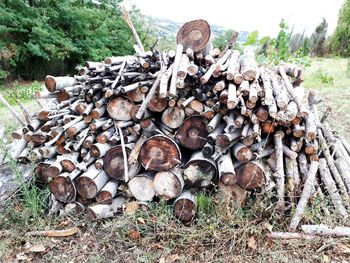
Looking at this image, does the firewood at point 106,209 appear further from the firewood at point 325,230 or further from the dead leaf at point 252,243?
the firewood at point 325,230

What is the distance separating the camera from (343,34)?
1286 centimetres

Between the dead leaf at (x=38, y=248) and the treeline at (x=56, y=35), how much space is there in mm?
8269

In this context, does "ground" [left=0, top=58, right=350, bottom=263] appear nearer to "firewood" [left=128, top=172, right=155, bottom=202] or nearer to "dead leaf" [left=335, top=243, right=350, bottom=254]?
"dead leaf" [left=335, top=243, right=350, bottom=254]

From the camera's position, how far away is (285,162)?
3000 millimetres

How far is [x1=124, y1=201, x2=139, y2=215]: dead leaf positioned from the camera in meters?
2.95

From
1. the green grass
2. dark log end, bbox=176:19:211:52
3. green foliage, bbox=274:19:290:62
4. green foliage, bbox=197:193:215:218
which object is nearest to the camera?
green foliage, bbox=197:193:215:218

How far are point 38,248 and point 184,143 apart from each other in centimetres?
152

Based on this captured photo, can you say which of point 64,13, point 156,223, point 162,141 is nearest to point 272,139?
point 162,141

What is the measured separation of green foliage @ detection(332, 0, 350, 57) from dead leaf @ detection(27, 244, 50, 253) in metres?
13.5

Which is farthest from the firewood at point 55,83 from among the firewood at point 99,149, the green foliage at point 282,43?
the green foliage at point 282,43

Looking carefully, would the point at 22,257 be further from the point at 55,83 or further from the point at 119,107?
the point at 55,83

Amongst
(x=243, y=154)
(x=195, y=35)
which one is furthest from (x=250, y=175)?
(x=195, y=35)

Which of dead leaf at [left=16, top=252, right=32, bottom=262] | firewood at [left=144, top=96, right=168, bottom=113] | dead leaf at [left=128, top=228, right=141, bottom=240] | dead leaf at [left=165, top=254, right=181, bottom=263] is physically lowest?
dead leaf at [left=16, top=252, right=32, bottom=262]

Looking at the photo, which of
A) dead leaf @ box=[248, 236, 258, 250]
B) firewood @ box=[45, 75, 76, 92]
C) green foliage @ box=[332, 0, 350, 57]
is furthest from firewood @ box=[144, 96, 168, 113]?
green foliage @ box=[332, 0, 350, 57]
